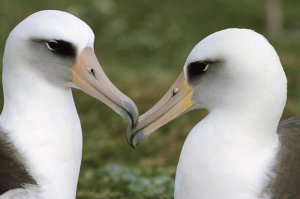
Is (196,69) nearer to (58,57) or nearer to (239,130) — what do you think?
(239,130)

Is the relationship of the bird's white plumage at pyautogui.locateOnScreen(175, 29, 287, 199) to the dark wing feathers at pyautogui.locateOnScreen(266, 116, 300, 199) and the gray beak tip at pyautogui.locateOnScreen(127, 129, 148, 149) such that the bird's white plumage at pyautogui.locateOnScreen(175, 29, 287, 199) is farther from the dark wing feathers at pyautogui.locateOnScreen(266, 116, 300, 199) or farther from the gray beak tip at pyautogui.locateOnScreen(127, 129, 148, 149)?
the gray beak tip at pyautogui.locateOnScreen(127, 129, 148, 149)

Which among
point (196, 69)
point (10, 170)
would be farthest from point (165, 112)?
point (10, 170)

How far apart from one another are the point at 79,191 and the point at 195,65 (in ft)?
7.35

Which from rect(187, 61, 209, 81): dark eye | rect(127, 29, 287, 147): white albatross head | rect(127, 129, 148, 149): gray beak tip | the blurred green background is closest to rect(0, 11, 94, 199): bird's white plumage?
rect(127, 129, 148, 149): gray beak tip

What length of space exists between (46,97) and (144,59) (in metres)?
9.03

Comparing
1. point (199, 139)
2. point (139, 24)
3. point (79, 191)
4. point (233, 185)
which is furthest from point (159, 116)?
point (139, 24)

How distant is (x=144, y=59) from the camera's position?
14.2 metres

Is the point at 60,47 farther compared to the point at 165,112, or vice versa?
the point at 165,112

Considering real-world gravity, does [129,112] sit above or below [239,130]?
above

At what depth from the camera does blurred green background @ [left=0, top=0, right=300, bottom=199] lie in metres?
7.20

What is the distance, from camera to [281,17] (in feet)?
54.3

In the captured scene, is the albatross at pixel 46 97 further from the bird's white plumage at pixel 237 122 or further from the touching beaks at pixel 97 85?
the bird's white plumage at pixel 237 122

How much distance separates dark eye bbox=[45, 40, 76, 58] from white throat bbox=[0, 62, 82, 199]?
19 centimetres

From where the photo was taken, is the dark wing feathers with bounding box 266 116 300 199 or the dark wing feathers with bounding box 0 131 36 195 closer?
the dark wing feathers with bounding box 266 116 300 199
